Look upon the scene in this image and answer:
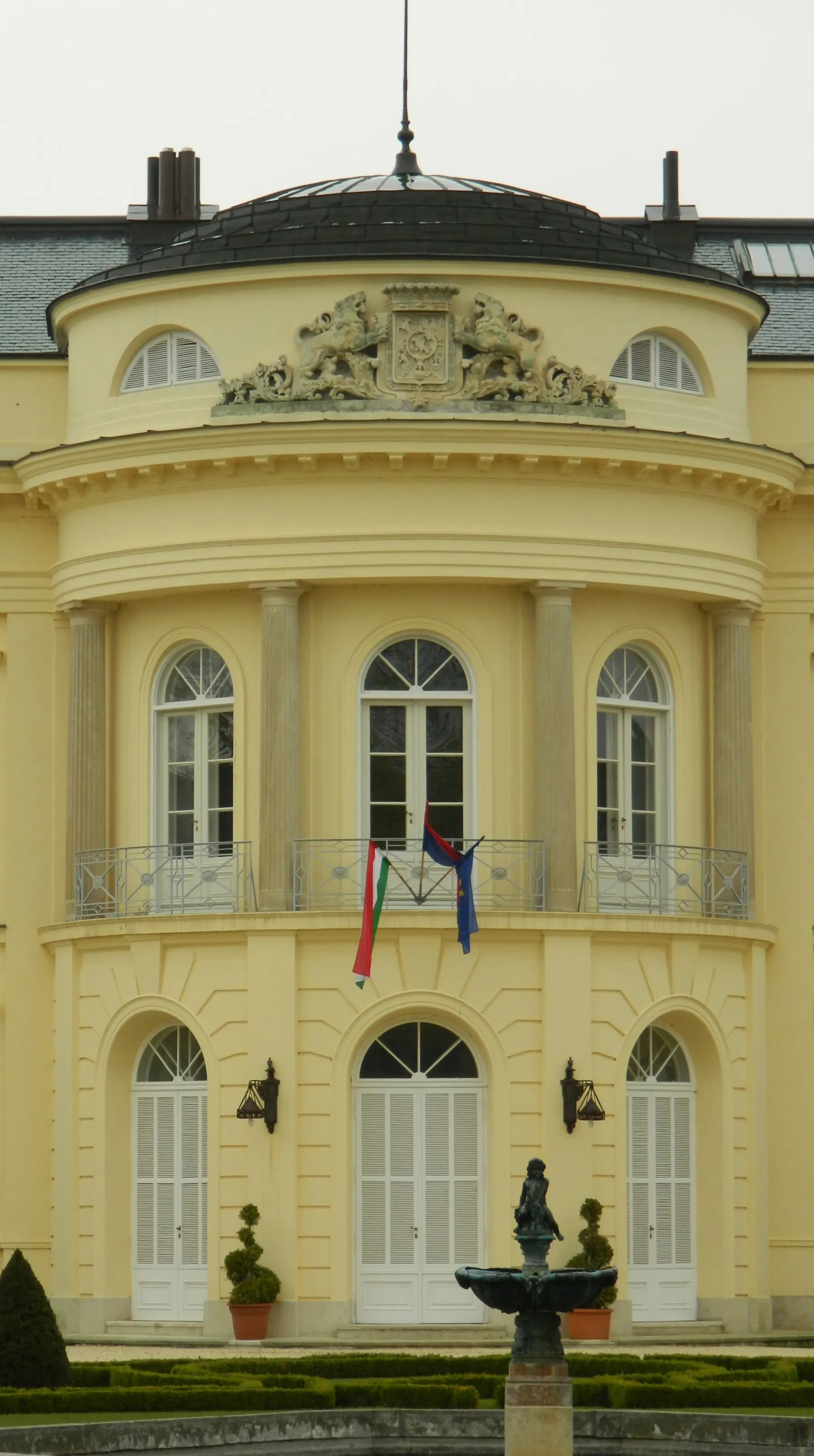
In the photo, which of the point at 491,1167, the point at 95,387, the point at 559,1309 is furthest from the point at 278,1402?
the point at 95,387

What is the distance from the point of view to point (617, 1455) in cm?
2319

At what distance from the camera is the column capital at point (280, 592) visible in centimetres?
3272

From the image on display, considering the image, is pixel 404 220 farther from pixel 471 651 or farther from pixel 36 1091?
pixel 36 1091

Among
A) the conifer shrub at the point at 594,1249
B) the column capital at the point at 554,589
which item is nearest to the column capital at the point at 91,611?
the column capital at the point at 554,589

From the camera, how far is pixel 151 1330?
3272 centimetres

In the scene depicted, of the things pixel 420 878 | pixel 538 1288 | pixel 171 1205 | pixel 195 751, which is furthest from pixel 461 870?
pixel 538 1288

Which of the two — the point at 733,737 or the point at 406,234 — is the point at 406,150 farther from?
the point at 733,737

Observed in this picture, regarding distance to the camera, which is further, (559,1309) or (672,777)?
(672,777)

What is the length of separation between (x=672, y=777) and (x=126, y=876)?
21.2ft

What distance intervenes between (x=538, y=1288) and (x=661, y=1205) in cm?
1230

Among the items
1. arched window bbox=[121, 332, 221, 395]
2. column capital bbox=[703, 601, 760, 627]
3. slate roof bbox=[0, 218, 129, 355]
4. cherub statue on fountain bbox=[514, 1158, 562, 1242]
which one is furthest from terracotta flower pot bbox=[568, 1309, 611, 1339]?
slate roof bbox=[0, 218, 129, 355]

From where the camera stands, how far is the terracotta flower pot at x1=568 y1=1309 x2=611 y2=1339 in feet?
103

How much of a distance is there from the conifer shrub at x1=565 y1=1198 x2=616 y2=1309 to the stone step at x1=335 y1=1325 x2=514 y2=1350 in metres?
1.02

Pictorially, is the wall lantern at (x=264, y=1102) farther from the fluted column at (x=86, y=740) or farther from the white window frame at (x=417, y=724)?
the fluted column at (x=86, y=740)
